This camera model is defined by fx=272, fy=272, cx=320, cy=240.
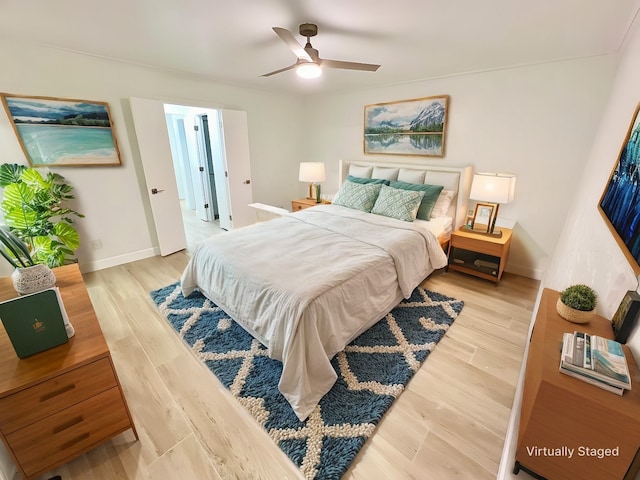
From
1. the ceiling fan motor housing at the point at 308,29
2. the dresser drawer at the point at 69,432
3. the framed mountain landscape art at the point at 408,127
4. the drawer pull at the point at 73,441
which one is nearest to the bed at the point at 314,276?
the framed mountain landscape art at the point at 408,127

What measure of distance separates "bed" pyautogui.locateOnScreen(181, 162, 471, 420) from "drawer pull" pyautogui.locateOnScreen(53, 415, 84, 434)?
3.08ft

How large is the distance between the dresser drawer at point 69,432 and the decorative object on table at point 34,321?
0.31 metres

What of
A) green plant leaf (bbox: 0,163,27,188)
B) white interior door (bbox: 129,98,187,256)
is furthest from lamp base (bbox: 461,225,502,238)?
green plant leaf (bbox: 0,163,27,188)

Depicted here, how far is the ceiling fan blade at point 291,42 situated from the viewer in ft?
5.65

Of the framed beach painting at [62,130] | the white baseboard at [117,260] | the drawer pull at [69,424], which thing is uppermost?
the framed beach painting at [62,130]

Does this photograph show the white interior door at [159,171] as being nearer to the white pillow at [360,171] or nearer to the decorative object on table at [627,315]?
the white pillow at [360,171]

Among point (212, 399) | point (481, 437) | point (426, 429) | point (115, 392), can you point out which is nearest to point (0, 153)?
point (115, 392)

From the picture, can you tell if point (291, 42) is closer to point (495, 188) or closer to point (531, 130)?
point (495, 188)

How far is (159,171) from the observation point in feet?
11.4

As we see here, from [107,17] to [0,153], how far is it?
71.0 inches

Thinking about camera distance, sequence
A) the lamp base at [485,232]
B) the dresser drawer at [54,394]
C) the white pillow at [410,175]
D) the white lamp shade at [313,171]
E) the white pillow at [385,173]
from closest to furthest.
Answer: the dresser drawer at [54,394], the lamp base at [485,232], the white pillow at [410,175], the white pillow at [385,173], the white lamp shade at [313,171]

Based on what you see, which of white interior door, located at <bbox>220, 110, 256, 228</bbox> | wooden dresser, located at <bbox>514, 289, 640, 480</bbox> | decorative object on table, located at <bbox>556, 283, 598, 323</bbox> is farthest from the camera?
white interior door, located at <bbox>220, 110, 256, 228</bbox>

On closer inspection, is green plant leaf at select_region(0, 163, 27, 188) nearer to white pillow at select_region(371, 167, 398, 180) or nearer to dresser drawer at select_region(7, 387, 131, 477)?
dresser drawer at select_region(7, 387, 131, 477)

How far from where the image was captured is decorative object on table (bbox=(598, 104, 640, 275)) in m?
0.98
